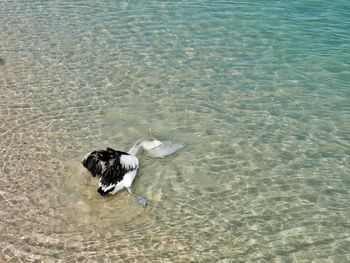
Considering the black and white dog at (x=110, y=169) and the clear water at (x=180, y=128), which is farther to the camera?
the black and white dog at (x=110, y=169)

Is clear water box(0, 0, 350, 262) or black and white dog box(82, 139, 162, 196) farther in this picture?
black and white dog box(82, 139, 162, 196)

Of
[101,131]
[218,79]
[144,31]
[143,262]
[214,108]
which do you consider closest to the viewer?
[143,262]

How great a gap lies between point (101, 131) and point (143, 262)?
3.31 m

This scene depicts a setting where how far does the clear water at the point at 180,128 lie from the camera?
22.3ft

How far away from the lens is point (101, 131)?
912 cm

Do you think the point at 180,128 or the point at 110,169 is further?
the point at 180,128

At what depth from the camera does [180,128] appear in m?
9.38

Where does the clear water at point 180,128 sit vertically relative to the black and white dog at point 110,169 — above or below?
below

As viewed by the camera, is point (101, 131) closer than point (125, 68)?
Yes

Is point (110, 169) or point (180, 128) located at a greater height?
point (110, 169)

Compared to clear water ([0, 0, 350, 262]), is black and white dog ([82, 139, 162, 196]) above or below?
above

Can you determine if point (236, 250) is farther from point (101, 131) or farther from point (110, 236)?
point (101, 131)

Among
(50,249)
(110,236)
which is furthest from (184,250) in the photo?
(50,249)

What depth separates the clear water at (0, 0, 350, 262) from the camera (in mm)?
6805
